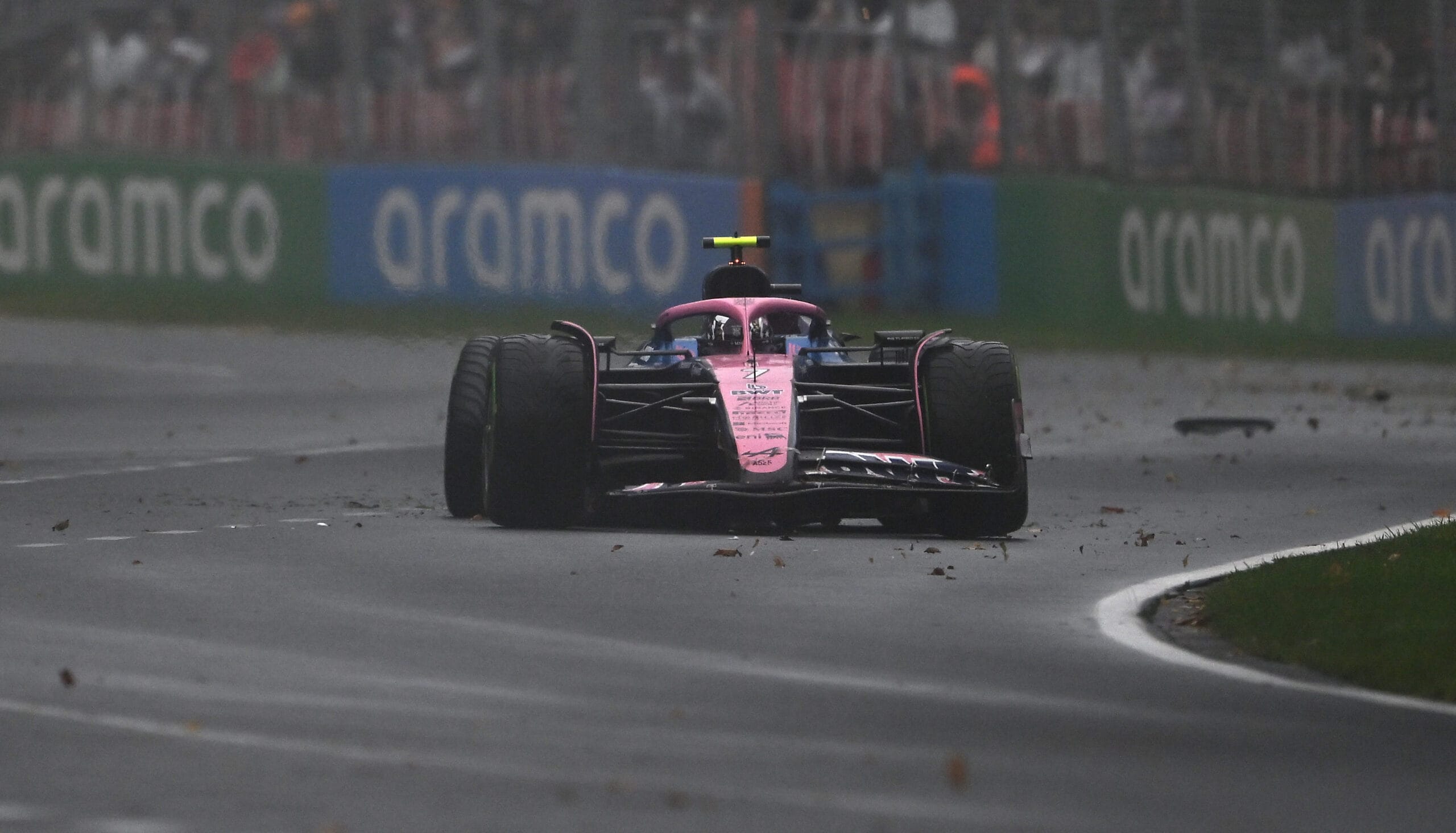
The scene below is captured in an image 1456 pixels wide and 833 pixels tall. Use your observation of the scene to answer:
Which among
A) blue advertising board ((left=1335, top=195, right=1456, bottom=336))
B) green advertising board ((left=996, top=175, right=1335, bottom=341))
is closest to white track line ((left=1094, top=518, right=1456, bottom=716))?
green advertising board ((left=996, top=175, right=1335, bottom=341))

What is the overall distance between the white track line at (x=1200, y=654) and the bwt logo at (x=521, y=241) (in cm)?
1534

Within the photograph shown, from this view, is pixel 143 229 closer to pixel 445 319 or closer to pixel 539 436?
pixel 445 319

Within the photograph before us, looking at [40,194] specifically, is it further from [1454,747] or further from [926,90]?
[1454,747]

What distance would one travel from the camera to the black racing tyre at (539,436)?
508 inches

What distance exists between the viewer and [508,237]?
28.0 metres

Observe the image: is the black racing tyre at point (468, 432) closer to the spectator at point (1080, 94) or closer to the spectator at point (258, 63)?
the spectator at point (258, 63)

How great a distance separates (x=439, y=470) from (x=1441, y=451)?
6.12m

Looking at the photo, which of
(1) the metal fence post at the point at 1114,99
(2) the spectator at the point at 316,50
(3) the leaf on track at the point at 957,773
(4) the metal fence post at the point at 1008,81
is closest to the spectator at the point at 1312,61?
(1) the metal fence post at the point at 1114,99

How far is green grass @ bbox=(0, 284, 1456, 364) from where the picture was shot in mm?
26812

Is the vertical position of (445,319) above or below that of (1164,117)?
below

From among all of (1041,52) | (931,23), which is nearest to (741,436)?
(931,23)

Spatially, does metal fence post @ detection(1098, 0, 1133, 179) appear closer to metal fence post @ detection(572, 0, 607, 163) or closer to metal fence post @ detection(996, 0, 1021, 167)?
metal fence post @ detection(996, 0, 1021, 167)

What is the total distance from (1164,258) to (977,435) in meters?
18.6

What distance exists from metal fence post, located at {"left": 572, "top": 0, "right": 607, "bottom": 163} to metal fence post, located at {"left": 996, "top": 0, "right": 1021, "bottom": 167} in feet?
14.0
